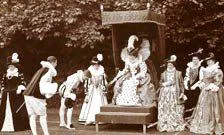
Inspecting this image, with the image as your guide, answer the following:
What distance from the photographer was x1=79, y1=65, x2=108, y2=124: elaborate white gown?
14250mm

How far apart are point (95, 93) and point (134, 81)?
129cm

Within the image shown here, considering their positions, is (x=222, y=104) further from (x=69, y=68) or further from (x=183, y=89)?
(x=69, y=68)

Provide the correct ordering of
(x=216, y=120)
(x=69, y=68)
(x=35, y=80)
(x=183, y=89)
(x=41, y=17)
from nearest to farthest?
(x=35, y=80) < (x=216, y=120) < (x=183, y=89) < (x=41, y=17) < (x=69, y=68)

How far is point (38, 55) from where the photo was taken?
20969 mm

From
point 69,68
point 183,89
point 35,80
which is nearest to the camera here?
point 35,80

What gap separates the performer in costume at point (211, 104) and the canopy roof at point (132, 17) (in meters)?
1.70

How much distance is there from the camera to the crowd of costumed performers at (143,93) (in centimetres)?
1239

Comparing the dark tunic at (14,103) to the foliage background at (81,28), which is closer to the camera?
the dark tunic at (14,103)

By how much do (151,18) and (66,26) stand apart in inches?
209

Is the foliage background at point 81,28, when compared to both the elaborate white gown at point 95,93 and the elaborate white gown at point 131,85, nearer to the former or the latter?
the elaborate white gown at point 131,85

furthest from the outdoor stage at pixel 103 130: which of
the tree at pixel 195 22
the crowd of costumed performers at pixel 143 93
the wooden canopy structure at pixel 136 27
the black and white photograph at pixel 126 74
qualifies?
the tree at pixel 195 22

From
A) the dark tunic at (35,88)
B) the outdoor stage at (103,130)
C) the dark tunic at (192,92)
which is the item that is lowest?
the outdoor stage at (103,130)

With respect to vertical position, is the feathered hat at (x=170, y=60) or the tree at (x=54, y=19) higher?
the tree at (x=54, y=19)

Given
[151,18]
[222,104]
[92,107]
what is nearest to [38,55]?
[92,107]
